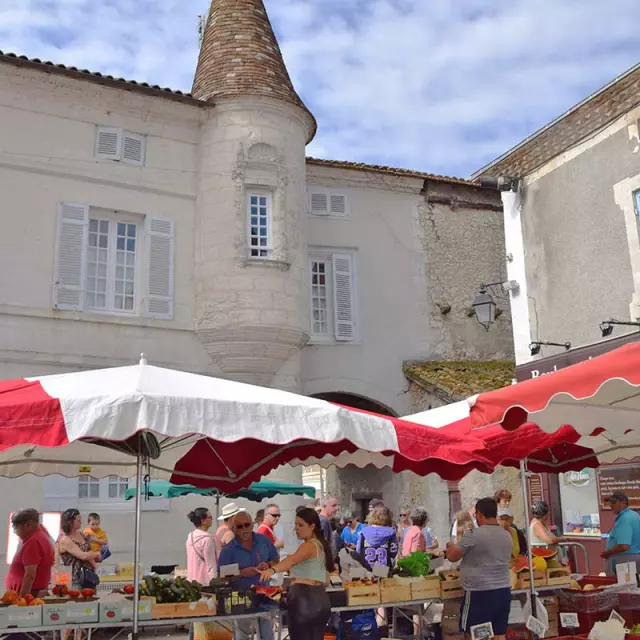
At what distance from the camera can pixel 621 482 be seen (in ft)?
36.6

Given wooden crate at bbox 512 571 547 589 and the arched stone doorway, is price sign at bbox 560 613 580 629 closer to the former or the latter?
wooden crate at bbox 512 571 547 589

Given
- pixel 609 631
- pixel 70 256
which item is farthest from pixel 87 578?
pixel 70 256

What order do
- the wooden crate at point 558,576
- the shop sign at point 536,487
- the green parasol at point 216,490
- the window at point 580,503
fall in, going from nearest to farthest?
1. the wooden crate at point 558,576
2. the green parasol at point 216,490
3. the window at point 580,503
4. the shop sign at point 536,487

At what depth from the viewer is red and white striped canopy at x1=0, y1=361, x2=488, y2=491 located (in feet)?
15.3

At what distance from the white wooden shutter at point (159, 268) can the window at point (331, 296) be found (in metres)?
3.25

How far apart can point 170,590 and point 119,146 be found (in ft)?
32.1

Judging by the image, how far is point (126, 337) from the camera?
13336mm

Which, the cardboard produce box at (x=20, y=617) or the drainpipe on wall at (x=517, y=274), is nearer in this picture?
the cardboard produce box at (x=20, y=617)

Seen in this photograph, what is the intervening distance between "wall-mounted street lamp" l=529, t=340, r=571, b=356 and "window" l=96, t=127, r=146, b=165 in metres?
7.62

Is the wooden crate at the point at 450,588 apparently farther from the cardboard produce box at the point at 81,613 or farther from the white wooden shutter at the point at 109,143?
the white wooden shutter at the point at 109,143

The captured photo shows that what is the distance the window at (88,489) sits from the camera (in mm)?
12789

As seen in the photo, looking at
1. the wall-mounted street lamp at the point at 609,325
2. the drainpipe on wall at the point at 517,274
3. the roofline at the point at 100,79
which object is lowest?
the wall-mounted street lamp at the point at 609,325

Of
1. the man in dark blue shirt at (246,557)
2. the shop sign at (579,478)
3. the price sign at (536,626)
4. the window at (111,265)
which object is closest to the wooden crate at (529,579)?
the price sign at (536,626)

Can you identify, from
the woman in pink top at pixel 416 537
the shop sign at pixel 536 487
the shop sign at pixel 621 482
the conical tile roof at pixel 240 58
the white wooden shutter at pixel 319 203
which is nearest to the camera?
the woman in pink top at pixel 416 537
